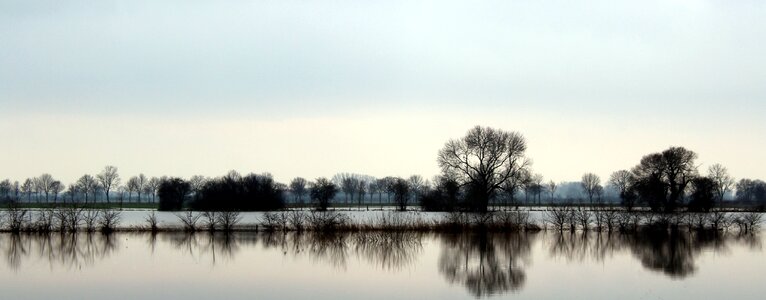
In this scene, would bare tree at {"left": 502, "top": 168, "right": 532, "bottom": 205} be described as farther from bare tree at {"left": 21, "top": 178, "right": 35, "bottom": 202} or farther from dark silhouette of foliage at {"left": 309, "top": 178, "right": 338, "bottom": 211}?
bare tree at {"left": 21, "top": 178, "right": 35, "bottom": 202}

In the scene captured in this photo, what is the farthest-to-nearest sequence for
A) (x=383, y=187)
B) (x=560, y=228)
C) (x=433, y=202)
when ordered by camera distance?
(x=383, y=187) → (x=433, y=202) → (x=560, y=228)

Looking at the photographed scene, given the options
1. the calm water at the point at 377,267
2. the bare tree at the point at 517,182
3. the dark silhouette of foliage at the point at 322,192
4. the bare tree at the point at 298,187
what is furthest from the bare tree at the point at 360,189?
the calm water at the point at 377,267

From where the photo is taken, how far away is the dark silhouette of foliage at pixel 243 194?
75.2 metres

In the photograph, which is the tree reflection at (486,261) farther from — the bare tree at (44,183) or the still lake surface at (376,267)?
the bare tree at (44,183)

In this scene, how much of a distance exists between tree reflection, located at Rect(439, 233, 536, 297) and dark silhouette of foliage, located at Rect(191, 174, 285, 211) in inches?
1634

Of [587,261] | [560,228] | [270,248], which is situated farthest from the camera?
[560,228]

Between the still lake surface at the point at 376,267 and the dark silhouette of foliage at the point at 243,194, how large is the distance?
126 ft

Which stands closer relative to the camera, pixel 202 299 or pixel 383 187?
pixel 202 299

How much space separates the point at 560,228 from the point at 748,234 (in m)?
9.12

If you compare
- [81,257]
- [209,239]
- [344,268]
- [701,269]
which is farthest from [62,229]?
[701,269]

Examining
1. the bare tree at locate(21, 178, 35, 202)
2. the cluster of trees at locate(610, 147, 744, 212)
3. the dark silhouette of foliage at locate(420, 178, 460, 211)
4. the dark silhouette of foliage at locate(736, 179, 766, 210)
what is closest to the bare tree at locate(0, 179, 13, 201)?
the bare tree at locate(21, 178, 35, 202)

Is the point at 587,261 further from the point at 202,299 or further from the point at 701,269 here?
the point at 202,299

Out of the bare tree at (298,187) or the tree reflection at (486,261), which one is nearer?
the tree reflection at (486,261)

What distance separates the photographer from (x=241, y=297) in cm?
1759
